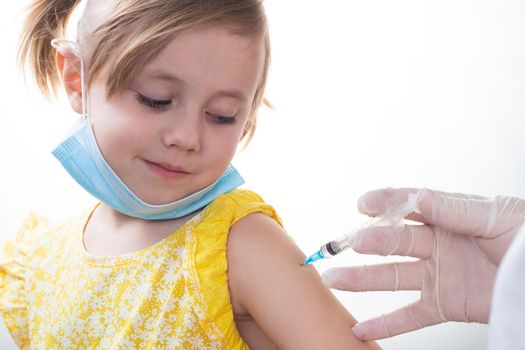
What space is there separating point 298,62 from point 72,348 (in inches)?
45.8

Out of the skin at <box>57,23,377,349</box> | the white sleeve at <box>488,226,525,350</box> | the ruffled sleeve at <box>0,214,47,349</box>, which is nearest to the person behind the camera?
the white sleeve at <box>488,226,525,350</box>

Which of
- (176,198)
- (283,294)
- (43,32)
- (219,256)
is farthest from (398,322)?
(43,32)

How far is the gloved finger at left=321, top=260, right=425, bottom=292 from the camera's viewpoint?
1058 millimetres

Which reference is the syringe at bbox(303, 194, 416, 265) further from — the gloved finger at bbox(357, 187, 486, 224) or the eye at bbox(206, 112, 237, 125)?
the eye at bbox(206, 112, 237, 125)

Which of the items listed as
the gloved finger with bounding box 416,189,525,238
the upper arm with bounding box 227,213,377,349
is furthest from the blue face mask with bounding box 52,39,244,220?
the gloved finger with bounding box 416,189,525,238

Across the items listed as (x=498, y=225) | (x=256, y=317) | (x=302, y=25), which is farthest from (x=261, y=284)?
(x=302, y=25)

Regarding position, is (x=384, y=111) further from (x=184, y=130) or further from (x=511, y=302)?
(x=511, y=302)

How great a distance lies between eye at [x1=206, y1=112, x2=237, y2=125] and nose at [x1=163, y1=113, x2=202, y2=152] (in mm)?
40

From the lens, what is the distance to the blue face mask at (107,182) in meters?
1.23

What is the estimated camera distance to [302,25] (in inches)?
80.4

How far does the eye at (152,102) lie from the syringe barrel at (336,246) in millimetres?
376

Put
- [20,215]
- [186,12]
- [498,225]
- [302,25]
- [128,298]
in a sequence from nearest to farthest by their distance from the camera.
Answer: [498,225] → [186,12] → [128,298] → [302,25] → [20,215]

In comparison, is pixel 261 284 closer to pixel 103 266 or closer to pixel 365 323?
pixel 365 323

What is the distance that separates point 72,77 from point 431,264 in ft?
2.63
